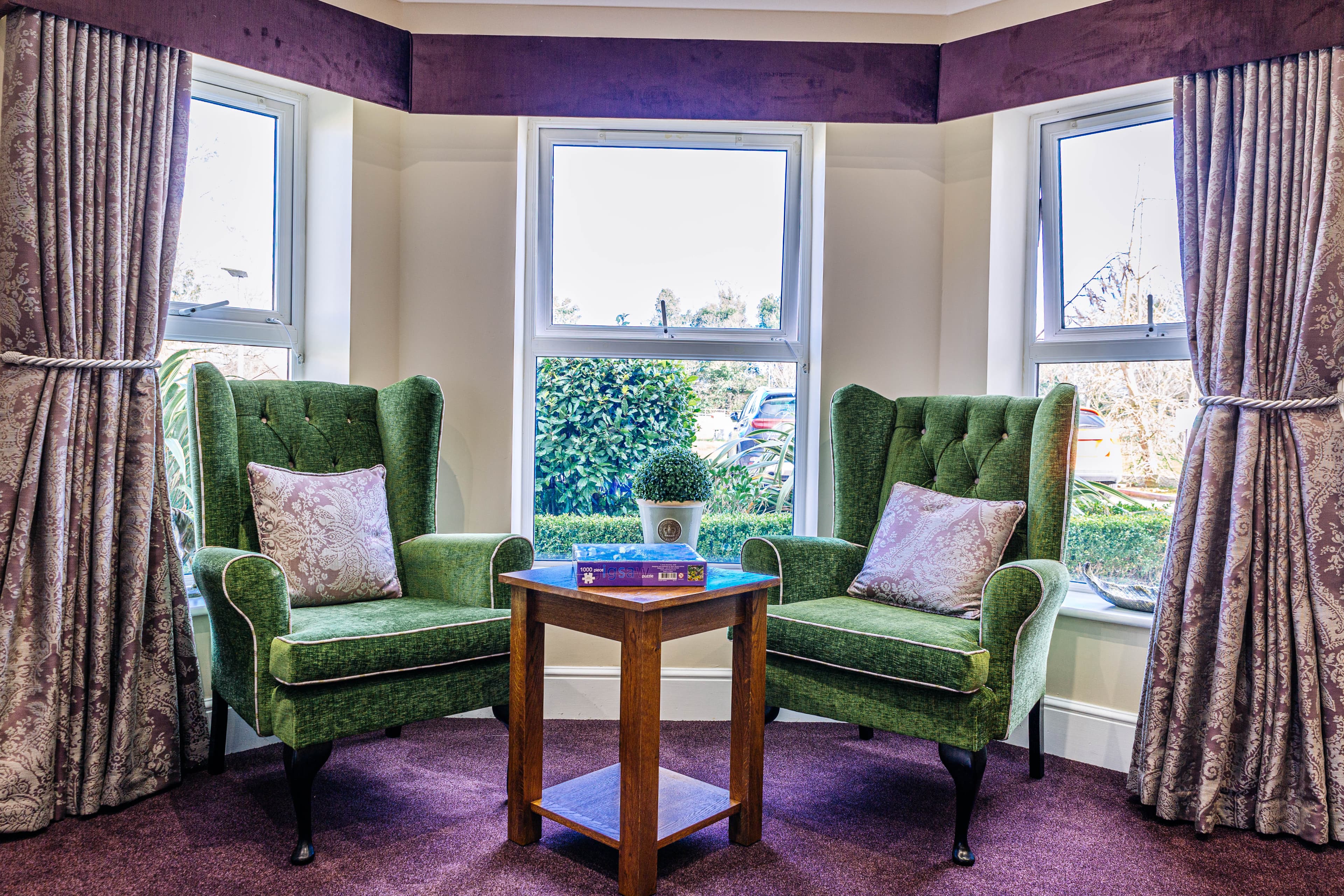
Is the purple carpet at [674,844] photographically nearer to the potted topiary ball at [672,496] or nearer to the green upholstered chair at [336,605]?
the green upholstered chair at [336,605]

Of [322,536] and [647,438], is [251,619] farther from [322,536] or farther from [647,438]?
[647,438]

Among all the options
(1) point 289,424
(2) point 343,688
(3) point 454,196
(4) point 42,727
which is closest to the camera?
(2) point 343,688

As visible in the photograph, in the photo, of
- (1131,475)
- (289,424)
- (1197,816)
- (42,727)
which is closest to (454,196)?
(289,424)

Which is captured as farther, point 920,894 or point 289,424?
Answer: point 289,424

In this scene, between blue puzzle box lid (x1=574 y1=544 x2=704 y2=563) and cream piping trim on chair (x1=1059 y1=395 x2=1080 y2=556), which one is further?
cream piping trim on chair (x1=1059 y1=395 x2=1080 y2=556)

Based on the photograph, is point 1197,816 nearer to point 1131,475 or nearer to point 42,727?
point 1131,475

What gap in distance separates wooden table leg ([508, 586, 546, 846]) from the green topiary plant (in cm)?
89

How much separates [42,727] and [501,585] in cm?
113

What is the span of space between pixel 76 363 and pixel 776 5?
2.47 metres

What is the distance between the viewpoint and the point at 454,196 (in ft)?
10.0

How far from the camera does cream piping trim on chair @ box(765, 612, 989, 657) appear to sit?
6.35 ft

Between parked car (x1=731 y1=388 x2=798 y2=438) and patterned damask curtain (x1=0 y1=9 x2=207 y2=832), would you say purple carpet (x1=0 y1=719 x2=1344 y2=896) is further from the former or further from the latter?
parked car (x1=731 y1=388 x2=798 y2=438)

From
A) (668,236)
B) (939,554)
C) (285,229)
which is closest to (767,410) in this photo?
(668,236)

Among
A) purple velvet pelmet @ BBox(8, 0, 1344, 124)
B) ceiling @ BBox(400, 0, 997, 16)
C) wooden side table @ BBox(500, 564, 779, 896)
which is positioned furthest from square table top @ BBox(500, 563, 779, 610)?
ceiling @ BBox(400, 0, 997, 16)
